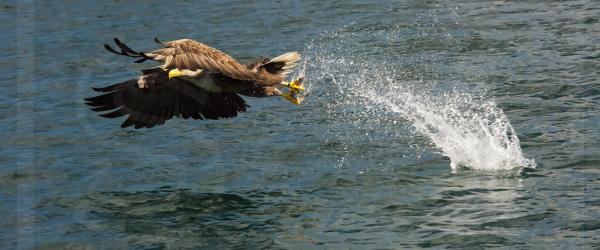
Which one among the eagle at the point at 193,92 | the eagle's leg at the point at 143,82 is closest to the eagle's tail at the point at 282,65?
the eagle at the point at 193,92

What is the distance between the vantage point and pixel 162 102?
387 inches

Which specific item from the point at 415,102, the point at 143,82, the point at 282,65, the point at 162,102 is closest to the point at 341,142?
the point at 415,102

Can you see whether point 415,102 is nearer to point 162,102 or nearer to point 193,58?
point 162,102

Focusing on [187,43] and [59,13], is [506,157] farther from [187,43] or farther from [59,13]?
[59,13]

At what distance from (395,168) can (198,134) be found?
2595 millimetres

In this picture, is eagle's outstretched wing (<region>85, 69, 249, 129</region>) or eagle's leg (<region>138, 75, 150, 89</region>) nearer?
eagle's leg (<region>138, 75, 150, 89</region>)

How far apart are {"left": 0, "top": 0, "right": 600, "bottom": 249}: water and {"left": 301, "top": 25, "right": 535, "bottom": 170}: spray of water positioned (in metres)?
0.03

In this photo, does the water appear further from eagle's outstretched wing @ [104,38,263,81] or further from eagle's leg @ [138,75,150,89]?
eagle's outstretched wing @ [104,38,263,81]

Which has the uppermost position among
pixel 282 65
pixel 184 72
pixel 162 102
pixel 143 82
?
pixel 184 72

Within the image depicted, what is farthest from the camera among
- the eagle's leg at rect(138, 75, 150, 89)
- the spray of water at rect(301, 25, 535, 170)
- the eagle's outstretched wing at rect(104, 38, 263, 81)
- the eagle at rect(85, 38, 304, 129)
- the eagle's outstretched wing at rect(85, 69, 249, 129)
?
the spray of water at rect(301, 25, 535, 170)

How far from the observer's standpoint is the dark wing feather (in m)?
9.69

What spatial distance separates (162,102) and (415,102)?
331 centimetres

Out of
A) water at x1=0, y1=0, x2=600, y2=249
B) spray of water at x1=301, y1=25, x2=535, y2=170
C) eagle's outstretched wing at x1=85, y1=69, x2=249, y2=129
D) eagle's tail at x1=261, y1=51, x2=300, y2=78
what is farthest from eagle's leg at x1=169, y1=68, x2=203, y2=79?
spray of water at x1=301, y1=25, x2=535, y2=170

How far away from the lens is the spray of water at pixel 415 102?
400 inches
